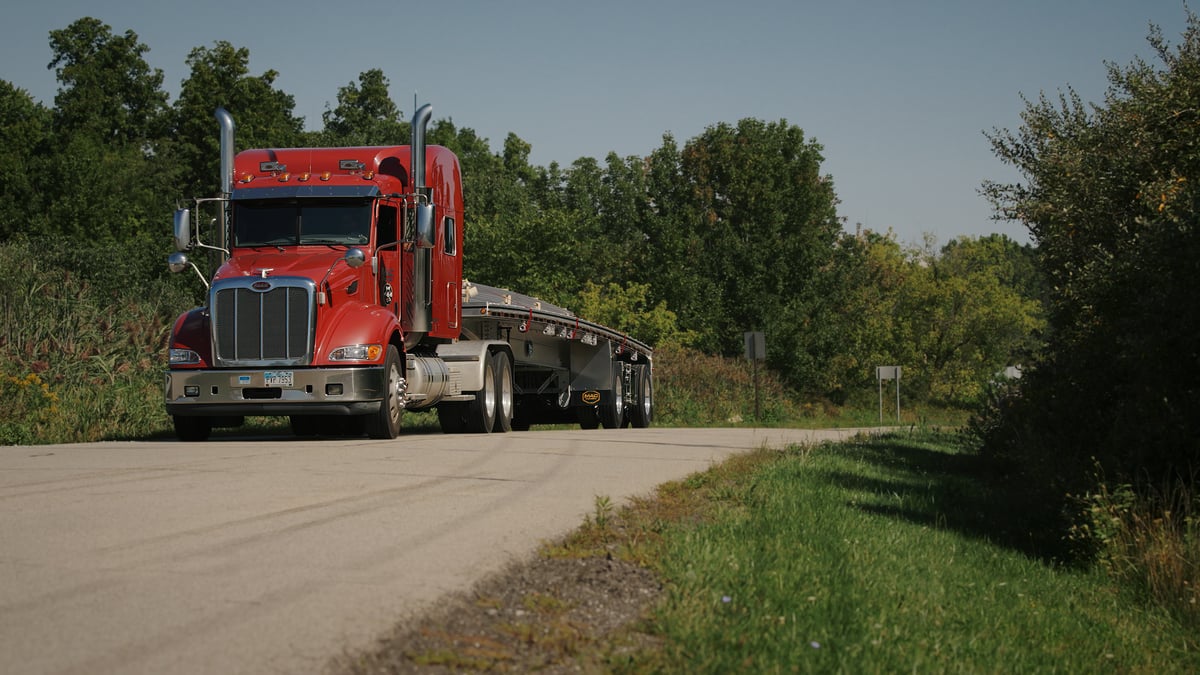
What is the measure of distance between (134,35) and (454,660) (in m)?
76.8

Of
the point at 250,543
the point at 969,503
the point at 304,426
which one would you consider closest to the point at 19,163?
the point at 304,426

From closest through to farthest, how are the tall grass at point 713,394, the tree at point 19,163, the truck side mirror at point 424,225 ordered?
the truck side mirror at point 424,225 → the tall grass at point 713,394 → the tree at point 19,163

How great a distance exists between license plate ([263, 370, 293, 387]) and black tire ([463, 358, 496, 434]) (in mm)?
4016

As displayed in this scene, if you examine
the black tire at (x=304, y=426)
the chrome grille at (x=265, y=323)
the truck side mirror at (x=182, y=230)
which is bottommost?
the black tire at (x=304, y=426)

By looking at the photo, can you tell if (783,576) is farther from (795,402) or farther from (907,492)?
(795,402)

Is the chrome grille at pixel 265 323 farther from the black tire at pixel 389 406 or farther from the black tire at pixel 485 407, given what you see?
the black tire at pixel 485 407

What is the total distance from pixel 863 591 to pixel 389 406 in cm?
998

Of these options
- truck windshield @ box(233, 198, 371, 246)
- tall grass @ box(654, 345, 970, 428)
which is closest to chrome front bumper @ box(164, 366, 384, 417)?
truck windshield @ box(233, 198, 371, 246)

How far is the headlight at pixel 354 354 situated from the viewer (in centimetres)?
1581

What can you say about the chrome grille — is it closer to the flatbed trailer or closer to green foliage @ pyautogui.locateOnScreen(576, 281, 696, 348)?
the flatbed trailer

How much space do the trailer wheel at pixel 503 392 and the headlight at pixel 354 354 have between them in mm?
4191

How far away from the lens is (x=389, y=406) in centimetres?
1622

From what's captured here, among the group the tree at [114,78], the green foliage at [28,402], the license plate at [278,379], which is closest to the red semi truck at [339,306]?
the license plate at [278,379]

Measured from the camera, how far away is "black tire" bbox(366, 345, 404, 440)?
16156 millimetres
